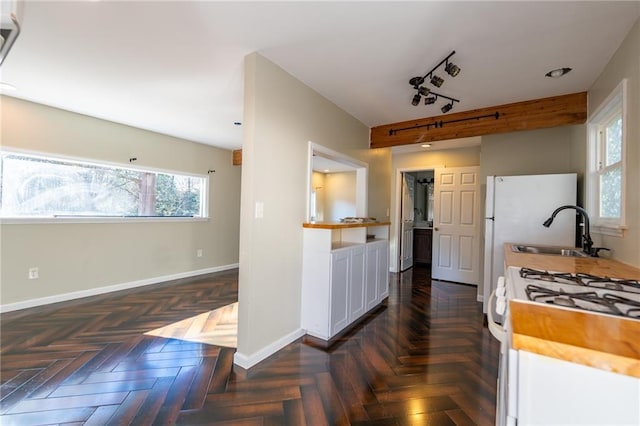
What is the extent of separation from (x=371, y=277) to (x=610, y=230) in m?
2.05

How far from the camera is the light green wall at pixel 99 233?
300 centimetres

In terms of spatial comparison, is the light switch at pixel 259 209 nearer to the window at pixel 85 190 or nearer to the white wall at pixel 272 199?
the white wall at pixel 272 199

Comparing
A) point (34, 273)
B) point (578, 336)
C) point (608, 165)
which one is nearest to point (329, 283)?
point (578, 336)

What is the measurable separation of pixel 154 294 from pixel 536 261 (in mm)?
4235

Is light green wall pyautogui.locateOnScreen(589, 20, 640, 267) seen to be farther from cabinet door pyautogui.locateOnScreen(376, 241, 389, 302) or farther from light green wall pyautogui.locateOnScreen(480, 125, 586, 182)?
cabinet door pyautogui.locateOnScreen(376, 241, 389, 302)

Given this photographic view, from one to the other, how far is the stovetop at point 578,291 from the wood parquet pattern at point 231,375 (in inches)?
37.1

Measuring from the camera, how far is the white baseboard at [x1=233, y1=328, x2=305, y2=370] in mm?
2018

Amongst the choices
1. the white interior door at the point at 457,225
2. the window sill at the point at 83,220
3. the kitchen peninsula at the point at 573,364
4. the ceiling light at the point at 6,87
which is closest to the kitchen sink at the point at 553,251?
the kitchen peninsula at the point at 573,364

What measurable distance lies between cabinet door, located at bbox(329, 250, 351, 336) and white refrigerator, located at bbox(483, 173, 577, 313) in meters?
1.66

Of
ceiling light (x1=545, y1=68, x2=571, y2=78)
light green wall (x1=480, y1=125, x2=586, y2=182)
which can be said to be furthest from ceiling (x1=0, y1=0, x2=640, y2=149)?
light green wall (x1=480, y1=125, x2=586, y2=182)

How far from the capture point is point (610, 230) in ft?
→ 6.11

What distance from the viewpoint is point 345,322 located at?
268 centimetres

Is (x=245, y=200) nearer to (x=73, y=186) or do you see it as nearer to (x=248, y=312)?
(x=248, y=312)

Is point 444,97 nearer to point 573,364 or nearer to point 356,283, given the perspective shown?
point 356,283
